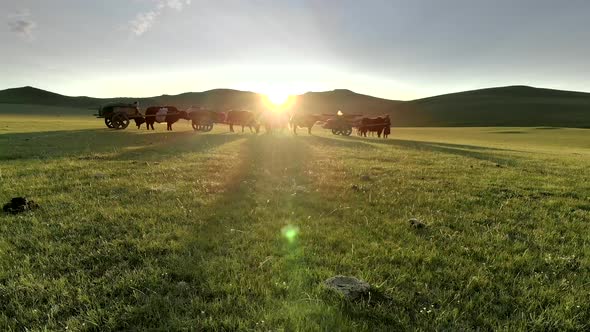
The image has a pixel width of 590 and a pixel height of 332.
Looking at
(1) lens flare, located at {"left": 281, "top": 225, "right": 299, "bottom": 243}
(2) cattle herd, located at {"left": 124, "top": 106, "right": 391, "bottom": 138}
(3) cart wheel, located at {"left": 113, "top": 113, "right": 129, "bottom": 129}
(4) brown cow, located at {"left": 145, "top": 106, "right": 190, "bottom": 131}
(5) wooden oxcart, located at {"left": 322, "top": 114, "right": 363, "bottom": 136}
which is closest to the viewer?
(1) lens flare, located at {"left": 281, "top": 225, "right": 299, "bottom": 243}

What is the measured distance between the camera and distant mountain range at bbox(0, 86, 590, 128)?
10381 centimetres

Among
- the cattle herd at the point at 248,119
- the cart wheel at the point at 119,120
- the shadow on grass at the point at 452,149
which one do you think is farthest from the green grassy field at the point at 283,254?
the cattle herd at the point at 248,119

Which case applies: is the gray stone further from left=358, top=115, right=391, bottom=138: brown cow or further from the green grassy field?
left=358, top=115, right=391, bottom=138: brown cow

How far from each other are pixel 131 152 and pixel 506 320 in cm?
1505

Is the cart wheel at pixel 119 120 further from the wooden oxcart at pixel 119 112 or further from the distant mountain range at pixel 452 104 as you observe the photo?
the distant mountain range at pixel 452 104

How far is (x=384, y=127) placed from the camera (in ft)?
127

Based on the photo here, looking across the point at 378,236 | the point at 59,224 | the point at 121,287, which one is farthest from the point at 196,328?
the point at 59,224

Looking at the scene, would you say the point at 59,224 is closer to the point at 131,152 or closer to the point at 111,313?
the point at 111,313

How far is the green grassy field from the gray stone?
0.41ft

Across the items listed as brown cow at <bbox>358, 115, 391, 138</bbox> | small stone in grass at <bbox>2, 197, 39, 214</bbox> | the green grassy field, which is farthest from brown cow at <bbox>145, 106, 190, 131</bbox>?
small stone in grass at <bbox>2, 197, 39, 214</bbox>

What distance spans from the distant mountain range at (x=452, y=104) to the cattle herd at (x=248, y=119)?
238ft

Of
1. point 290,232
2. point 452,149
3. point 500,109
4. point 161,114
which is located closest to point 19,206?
point 290,232

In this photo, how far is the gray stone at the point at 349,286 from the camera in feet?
13.4

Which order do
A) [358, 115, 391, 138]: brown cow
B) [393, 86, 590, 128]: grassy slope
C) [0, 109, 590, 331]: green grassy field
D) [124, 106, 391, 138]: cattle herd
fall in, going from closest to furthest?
1. [0, 109, 590, 331]: green grassy field
2. [124, 106, 391, 138]: cattle herd
3. [358, 115, 391, 138]: brown cow
4. [393, 86, 590, 128]: grassy slope
